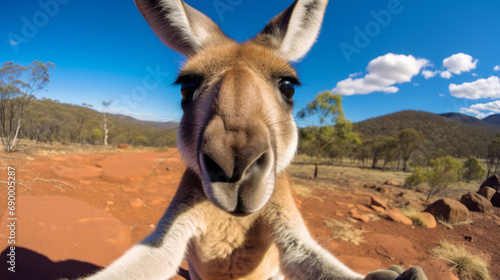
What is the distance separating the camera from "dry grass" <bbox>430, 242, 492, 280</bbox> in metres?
4.98

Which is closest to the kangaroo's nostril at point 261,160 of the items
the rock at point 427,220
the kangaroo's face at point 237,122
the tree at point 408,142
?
the kangaroo's face at point 237,122

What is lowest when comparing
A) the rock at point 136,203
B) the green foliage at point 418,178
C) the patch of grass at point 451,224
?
the patch of grass at point 451,224

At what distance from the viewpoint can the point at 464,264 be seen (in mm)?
5180

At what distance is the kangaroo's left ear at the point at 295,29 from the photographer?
2.23 meters

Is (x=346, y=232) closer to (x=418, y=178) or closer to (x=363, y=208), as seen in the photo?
(x=363, y=208)

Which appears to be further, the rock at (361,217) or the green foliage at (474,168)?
the green foliage at (474,168)

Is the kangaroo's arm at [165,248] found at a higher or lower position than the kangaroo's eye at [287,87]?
lower

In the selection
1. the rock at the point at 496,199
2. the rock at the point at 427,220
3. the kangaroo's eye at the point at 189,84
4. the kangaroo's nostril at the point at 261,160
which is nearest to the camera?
the kangaroo's nostril at the point at 261,160

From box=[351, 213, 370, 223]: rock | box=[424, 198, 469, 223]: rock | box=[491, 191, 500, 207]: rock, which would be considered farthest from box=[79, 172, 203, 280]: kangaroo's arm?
box=[491, 191, 500, 207]: rock

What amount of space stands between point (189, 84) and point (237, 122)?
100 cm

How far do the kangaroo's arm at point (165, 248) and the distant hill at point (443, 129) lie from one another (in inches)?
967

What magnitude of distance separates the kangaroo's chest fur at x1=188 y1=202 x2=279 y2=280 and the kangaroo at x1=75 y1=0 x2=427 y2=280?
1cm

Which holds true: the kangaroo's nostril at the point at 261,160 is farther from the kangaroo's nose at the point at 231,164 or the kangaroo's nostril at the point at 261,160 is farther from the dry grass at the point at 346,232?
the dry grass at the point at 346,232

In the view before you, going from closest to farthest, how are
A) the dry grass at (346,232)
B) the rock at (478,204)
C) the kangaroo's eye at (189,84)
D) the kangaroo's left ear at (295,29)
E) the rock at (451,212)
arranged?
the kangaroo's eye at (189,84)
the kangaroo's left ear at (295,29)
the dry grass at (346,232)
the rock at (451,212)
the rock at (478,204)
